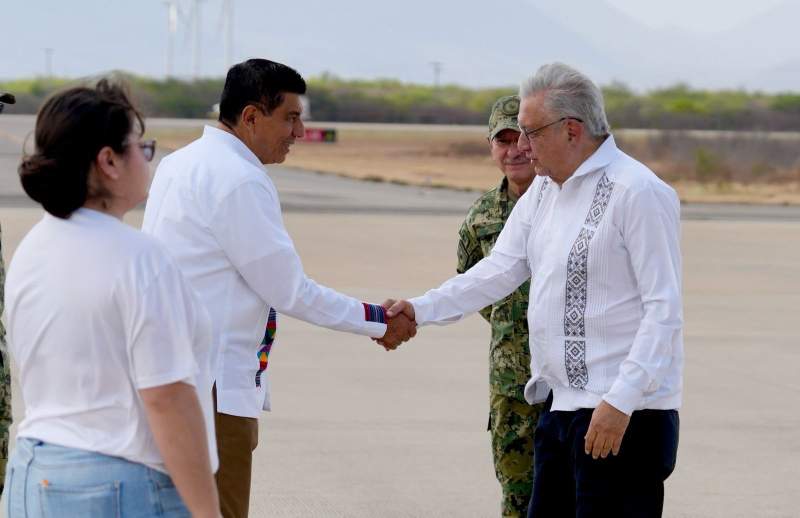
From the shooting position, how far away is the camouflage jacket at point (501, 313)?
509 centimetres

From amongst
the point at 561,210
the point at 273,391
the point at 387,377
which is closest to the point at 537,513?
the point at 561,210

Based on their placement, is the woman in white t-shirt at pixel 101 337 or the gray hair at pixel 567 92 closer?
the woman in white t-shirt at pixel 101 337

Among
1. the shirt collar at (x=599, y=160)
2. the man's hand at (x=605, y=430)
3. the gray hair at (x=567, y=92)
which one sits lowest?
the man's hand at (x=605, y=430)

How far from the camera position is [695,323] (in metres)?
12.6

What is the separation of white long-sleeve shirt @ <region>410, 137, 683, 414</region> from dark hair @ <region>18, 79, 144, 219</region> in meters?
1.67

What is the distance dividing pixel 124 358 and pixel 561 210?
1768 millimetres

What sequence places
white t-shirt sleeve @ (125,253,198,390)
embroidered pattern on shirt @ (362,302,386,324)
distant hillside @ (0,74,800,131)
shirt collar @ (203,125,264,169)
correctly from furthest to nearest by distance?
distant hillside @ (0,74,800,131) < embroidered pattern on shirt @ (362,302,386,324) < shirt collar @ (203,125,264,169) < white t-shirt sleeve @ (125,253,198,390)

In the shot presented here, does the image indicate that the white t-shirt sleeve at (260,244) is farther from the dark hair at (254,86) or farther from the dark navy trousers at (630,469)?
the dark navy trousers at (630,469)

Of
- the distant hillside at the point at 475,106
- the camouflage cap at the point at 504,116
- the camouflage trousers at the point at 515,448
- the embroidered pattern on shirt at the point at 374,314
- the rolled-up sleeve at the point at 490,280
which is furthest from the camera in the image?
the distant hillside at the point at 475,106

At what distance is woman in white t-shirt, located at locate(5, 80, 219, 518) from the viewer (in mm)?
2686

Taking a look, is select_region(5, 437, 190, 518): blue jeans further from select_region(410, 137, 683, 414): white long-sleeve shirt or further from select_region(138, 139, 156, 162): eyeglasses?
select_region(410, 137, 683, 414): white long-sleeve shirt

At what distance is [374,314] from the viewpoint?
483cm

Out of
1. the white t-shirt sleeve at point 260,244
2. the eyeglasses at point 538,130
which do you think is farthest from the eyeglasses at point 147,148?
the eyeglasses at point 538,130

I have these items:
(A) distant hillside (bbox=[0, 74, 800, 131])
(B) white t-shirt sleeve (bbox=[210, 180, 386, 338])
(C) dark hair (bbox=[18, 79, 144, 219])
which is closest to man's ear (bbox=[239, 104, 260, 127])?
(B) white t-shirt sleeve (bbox=[210, 180, 386, 338])
